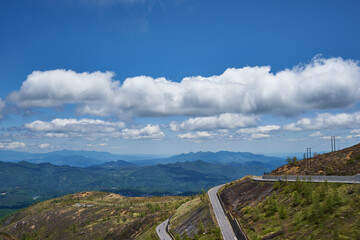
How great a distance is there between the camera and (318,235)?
32.9 meters

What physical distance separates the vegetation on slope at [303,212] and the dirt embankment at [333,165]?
1114 cm

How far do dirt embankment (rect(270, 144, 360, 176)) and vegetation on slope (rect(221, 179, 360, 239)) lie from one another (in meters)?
11.1

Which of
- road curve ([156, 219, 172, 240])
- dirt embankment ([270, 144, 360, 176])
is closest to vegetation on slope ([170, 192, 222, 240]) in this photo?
road curve ([156, 219, 172, 240])

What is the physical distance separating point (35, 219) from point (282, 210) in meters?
161

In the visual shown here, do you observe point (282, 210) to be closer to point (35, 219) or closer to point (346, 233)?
point (346, 233)

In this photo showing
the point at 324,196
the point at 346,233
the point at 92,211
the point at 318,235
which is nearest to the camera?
the point at 346,233

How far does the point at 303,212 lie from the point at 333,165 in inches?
1164

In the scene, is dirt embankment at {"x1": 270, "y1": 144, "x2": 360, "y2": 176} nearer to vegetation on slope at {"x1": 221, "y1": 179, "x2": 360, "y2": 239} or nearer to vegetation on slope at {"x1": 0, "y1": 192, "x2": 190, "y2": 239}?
vegetation on slope at {"x1": 221, "y1": 179, "x2": 360, "y2": 239}

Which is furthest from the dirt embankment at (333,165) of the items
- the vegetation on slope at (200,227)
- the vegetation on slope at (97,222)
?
the vegetation on slope at (97,222)

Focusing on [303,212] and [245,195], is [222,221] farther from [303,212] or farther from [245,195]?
[303,212]

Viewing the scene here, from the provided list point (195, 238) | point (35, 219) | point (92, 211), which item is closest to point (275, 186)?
point (195, 238)

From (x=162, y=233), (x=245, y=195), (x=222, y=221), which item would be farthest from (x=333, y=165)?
(x=162, y=233)

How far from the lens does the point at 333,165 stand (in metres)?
64.9

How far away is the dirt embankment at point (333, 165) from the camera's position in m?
60.0
